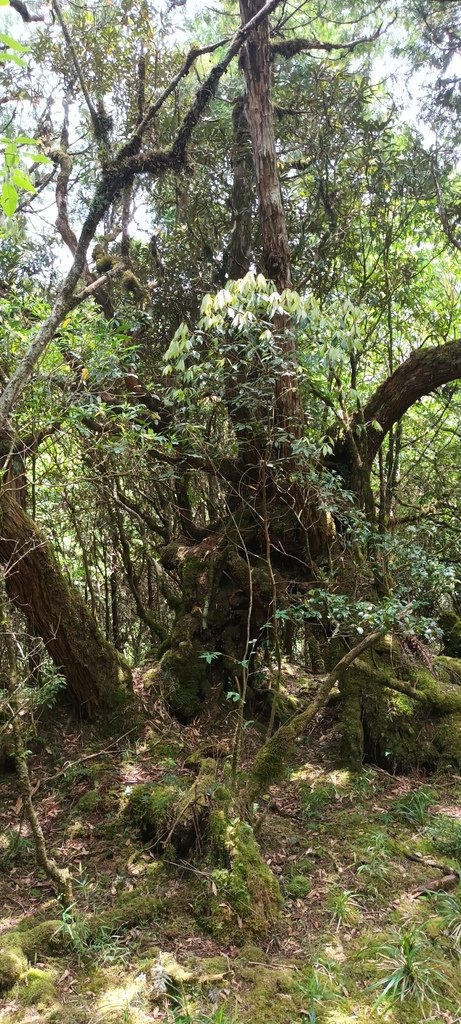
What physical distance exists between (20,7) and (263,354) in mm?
5064

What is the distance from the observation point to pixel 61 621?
535cm

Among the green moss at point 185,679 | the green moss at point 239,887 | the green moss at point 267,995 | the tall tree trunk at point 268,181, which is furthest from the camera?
the green moss at point 185,679

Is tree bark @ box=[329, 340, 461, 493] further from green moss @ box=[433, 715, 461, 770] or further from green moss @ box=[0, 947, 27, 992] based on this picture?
green moss @ box=[0, 947, 27, 992]

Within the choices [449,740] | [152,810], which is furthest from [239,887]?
[449,740]

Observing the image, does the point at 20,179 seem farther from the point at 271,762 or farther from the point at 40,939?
the point at 271,762

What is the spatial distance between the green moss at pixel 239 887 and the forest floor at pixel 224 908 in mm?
61

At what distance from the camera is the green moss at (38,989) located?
273cm

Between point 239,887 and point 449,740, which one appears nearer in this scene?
point 239,887

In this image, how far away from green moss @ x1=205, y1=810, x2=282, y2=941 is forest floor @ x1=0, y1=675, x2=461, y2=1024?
0.20 ft

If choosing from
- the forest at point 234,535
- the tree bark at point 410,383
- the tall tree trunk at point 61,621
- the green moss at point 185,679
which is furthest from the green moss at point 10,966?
the tree bark at point 410,383

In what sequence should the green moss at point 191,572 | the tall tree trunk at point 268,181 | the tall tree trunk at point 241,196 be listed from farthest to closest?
the tall tree trunk at point 241,196 < the green moss at point 191,572 < the tall tree trunk at point 268,181

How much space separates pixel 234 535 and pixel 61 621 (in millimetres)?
2056

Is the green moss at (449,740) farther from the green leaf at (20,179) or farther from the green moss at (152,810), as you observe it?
the green leaf at (20,179)

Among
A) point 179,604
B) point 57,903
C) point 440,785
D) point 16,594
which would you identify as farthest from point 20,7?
point 440,785
